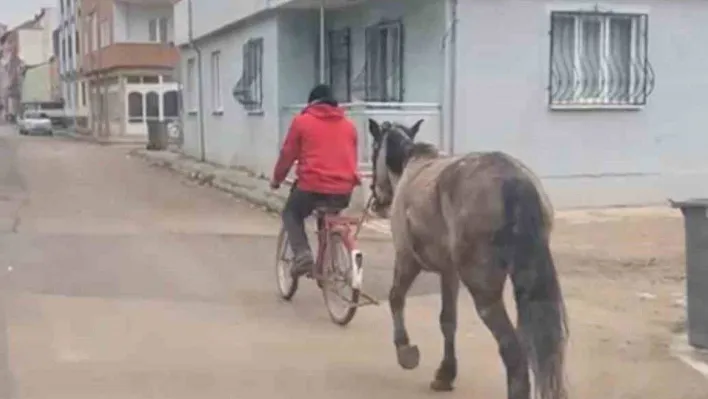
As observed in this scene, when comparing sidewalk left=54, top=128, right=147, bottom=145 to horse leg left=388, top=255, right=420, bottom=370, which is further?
sidewalk left=54, top=128, right=147, bottom=145

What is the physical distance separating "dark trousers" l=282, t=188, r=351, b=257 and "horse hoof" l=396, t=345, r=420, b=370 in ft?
7.75

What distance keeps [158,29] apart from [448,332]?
49888 mm

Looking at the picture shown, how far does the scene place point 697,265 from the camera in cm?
796

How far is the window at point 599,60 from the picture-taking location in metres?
17.9

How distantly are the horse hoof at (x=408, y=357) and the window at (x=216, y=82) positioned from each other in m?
22.5

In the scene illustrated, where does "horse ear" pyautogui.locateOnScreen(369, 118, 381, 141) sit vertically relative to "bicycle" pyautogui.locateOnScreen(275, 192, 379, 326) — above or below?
above

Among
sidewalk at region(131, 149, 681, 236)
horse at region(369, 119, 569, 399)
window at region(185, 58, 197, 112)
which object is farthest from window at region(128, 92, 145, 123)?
horse at region(369, 119, 569, 399)

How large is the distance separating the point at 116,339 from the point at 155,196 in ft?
43.6

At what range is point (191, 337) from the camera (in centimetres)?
880

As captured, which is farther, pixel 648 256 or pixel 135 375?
pixel 648 256

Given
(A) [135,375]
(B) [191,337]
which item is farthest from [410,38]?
(A) [135,375]

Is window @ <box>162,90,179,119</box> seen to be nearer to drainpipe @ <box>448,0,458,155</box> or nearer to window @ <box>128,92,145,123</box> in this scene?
window @ <box>128,92,145,123</box>

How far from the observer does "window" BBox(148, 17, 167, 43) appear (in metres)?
55.3

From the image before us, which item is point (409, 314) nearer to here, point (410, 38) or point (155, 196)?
point (410, 38)
